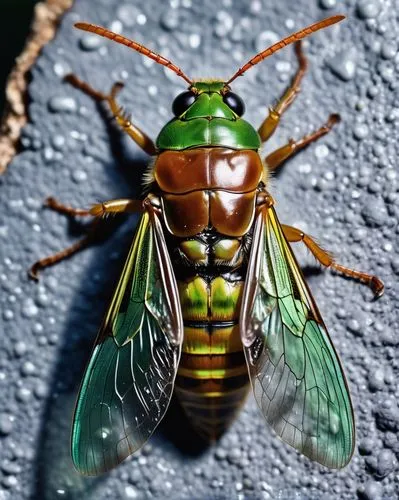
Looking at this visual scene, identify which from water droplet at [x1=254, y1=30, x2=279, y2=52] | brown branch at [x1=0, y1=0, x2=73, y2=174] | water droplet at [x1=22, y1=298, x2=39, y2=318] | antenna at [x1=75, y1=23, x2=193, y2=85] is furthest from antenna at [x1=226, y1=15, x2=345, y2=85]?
water droplet at [x1=22, y1=298, x2=39, y2=318]

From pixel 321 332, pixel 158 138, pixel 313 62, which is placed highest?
pixel 313 62

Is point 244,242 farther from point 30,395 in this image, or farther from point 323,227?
point 30,395

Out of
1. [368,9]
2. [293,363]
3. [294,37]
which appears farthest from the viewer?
[368,9]

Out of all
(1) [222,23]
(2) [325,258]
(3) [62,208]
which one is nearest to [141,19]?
(1) [222,23]

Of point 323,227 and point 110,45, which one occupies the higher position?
point 110,45

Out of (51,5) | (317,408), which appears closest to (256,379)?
(317,408)

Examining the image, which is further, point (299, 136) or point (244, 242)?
point (299, 136)

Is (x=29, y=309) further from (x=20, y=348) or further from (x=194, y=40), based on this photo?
(x=194, y=40)
